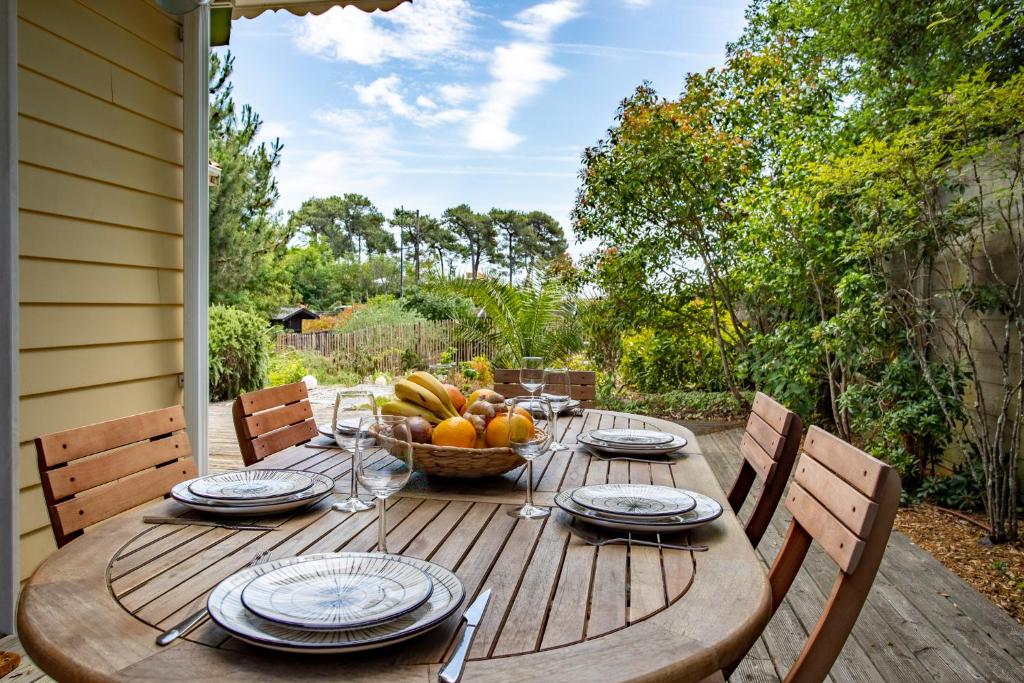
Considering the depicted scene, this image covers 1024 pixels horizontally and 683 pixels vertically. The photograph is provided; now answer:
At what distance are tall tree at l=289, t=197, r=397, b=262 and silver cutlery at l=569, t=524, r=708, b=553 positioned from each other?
97.4 feet

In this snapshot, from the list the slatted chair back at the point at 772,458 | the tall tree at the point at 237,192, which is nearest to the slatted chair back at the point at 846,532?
the slatted chair back at the point at 772,458

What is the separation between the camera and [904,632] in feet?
8.13

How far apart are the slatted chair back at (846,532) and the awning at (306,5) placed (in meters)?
2.55

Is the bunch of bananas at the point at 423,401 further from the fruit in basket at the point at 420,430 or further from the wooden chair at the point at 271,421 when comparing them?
the wooden chair at the point at 271,421

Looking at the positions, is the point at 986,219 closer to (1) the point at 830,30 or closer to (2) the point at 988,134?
(2) the point at 988,134

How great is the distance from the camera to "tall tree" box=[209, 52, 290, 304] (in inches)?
440

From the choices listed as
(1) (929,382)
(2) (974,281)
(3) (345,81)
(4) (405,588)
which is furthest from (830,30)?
(3) (345,81)

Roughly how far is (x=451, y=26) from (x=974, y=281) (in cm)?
2215

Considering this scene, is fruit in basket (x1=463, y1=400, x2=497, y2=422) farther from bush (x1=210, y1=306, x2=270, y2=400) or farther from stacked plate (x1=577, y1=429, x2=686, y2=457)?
bush (x1=210, y1=306, x2=270, y2=400)

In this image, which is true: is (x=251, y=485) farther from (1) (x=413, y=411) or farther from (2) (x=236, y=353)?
(2) (x=236, y=353)

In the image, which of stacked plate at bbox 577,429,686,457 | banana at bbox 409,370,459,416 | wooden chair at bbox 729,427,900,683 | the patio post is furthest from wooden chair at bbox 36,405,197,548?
the patio post

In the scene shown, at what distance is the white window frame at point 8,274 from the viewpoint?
90.1 inches

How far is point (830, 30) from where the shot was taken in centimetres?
558

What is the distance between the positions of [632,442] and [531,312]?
17.7 feet
